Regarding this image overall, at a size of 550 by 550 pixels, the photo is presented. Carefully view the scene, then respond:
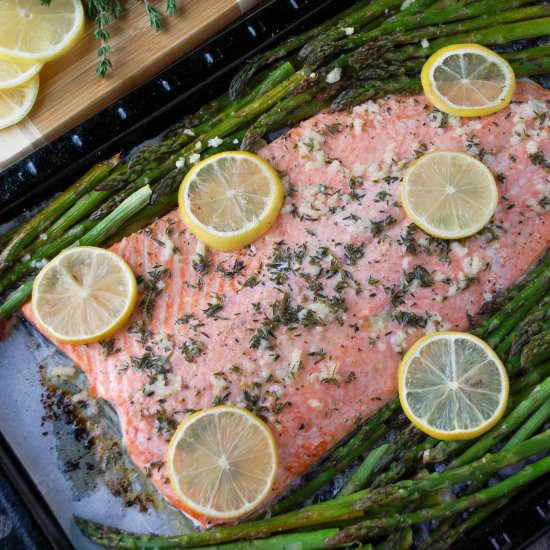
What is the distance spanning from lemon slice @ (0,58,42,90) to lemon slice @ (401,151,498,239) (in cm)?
206

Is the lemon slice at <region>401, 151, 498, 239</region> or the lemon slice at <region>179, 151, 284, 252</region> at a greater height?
the lemon slice at <region>179, 151, 284, 252</region>

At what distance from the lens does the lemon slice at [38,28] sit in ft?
13.0

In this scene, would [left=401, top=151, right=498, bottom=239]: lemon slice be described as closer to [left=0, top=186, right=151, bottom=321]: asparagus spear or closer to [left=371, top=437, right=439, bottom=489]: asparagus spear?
[left=371, top=437, right=439, bottom=489]: asparagus spear

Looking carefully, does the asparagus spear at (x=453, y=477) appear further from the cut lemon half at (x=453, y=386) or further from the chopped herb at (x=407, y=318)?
the chopped herb at (x=407, y=318)

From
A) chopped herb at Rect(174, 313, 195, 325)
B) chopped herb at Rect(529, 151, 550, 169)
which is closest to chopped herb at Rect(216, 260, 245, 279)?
chopped herb at Rect(174, 313, 195, 325)

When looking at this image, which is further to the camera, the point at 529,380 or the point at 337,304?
the point at 529,380

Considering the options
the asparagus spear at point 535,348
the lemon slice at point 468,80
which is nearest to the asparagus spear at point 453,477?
the asparagus spear at point 535,348

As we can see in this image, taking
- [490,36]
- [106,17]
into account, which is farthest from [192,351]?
[490,36]

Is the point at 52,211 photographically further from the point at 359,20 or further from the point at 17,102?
the point at 359,20

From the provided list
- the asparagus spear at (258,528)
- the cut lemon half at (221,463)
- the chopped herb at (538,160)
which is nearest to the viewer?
the cut lemon half at (221,463)

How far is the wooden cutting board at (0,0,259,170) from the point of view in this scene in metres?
4.20

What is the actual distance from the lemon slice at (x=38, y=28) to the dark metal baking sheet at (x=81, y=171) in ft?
1.45

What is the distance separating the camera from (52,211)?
4098 mm

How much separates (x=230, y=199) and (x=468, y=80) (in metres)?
1.43
